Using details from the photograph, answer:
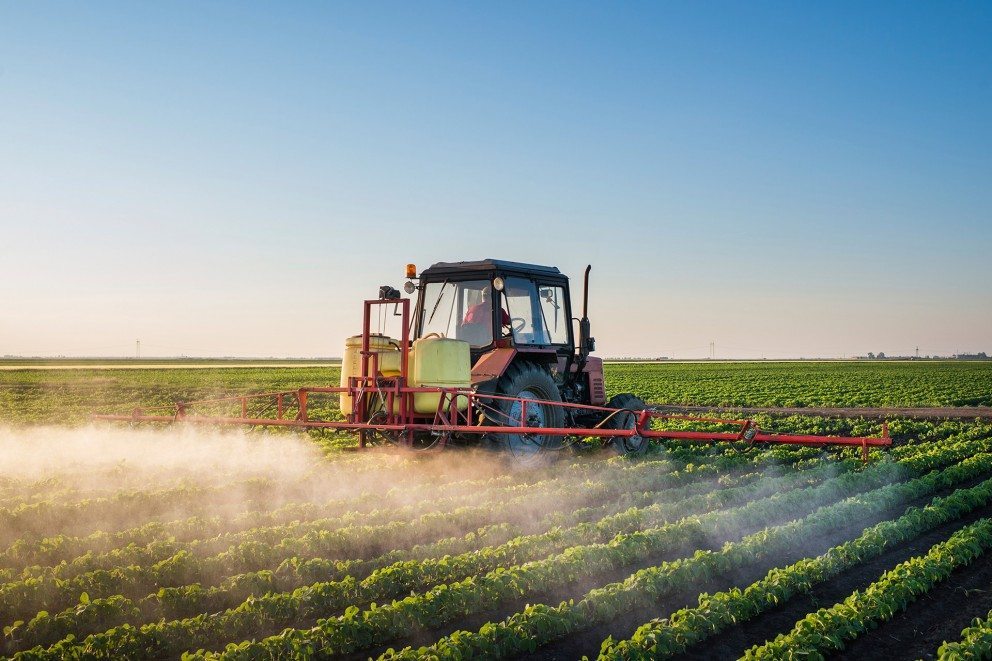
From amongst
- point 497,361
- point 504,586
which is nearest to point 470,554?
point 504,586

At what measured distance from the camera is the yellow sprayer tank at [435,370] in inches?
388

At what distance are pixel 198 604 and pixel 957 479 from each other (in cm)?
1017

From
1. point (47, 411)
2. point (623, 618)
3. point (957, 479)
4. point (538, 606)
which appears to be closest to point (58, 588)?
point (538, 606)

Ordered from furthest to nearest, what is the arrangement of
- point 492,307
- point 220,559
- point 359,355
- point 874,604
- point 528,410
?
point 492,307 → point 359,355 → point 528,410 → point 220,559 → point 874,604

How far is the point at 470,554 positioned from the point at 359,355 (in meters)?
4.38

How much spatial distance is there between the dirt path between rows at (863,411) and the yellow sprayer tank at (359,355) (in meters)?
16.0

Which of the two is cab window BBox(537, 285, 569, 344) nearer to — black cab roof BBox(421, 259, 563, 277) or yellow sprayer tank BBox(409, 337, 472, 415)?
black cab roof BBox(421, 259, 563, 277)

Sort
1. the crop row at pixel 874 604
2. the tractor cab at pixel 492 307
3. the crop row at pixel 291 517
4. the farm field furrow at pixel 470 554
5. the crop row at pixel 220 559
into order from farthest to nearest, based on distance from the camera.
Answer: the tractor cab at pixel 492 307
the crop row at pixel 291 517
the crop row at pixel 220 559
the farm field furrow at pixel 470 554
the crop row at pixel 874 604

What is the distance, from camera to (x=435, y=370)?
985 centimetres

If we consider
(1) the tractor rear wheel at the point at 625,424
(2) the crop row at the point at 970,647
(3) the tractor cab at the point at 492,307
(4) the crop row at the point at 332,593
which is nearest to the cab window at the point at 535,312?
(3) the tractor cab at the point at 492,307

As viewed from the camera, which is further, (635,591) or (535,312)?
(535,312)

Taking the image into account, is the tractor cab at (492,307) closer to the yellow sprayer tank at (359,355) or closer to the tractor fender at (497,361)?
the tractor fender at (497,361)

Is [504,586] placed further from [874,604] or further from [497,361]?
[497,361]

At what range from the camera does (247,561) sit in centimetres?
682
